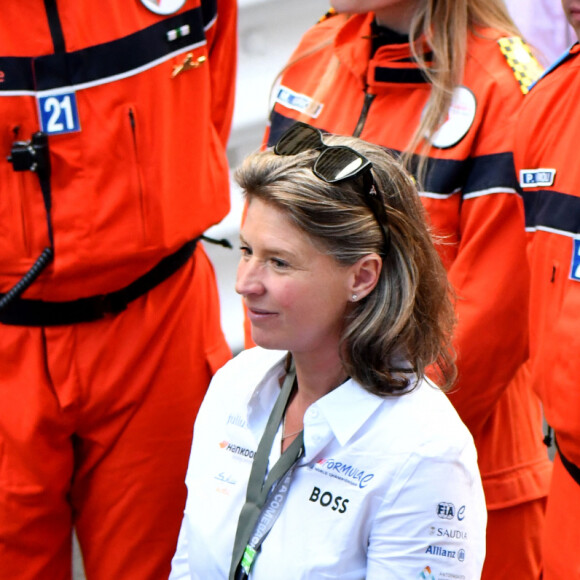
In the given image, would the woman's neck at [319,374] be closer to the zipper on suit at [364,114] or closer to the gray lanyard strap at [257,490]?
the gray lanyard strap at [257,490]

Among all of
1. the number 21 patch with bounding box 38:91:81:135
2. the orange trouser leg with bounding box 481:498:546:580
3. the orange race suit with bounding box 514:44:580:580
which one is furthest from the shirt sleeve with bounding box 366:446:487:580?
the number 21 patch with bounding box 38:91:81:135

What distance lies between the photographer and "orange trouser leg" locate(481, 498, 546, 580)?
2.38m

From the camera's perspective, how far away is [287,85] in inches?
107

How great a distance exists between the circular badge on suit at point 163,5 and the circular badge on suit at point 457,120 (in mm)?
627

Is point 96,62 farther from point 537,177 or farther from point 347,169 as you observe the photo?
point 537,177

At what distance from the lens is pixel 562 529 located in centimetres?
202

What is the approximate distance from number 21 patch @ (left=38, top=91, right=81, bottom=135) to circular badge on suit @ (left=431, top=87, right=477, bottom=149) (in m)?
0.76

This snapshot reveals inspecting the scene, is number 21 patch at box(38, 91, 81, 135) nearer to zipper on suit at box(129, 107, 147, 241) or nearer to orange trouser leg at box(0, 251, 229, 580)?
zipper on suit at box(129, 107, 147, 241)

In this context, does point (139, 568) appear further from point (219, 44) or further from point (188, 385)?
point (219, 44)

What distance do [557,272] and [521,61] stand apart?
22.6 inches

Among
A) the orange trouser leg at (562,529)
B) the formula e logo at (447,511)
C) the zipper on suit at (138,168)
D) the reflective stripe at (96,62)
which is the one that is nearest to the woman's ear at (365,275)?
the formula e logo at (447,511)

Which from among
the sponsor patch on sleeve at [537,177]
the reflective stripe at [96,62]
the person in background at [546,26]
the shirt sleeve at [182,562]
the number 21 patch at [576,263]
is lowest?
the shirt sleeve at [182,562]

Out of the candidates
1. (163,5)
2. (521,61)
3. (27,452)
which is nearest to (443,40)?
(521,61)

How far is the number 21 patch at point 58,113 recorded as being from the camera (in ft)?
7.19
